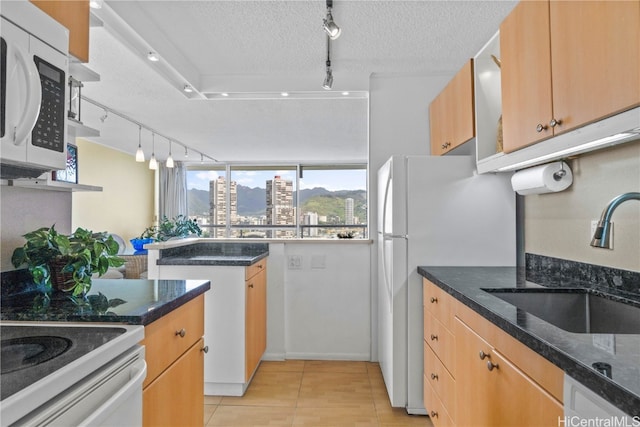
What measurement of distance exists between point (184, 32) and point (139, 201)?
18.5 ft

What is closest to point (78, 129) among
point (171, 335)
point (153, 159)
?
point (171, 335)

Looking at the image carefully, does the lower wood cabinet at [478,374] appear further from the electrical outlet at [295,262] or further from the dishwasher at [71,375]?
the electrical outlet at [295,262]

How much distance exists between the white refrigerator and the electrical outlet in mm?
1020

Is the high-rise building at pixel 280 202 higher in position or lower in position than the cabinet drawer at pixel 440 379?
higher

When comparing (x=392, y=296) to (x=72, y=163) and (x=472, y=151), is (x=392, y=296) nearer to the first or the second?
(x=472, y=151)

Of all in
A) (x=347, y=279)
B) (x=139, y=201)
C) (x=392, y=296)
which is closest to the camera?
(x=392, y=296)

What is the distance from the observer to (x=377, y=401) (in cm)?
232

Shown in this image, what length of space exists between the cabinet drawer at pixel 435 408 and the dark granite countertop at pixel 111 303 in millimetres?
1296

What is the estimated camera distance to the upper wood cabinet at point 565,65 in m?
0.99

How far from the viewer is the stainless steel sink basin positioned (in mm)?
1350

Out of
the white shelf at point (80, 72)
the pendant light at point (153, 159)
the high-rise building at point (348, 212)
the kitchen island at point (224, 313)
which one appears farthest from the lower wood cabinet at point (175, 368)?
the high-rise building at point (348, 212)

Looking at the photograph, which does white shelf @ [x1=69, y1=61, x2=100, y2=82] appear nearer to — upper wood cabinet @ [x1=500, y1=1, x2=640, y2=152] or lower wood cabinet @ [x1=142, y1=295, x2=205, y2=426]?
lower wood cabinet @ [x1=142, y1=295, x2=205, y2=426]

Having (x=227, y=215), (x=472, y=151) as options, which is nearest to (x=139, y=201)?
(x=227, y=215)

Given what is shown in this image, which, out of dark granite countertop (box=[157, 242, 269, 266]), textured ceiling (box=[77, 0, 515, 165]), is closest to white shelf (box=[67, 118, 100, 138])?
textured ceiling (box=[77, 0, 515, 165])
